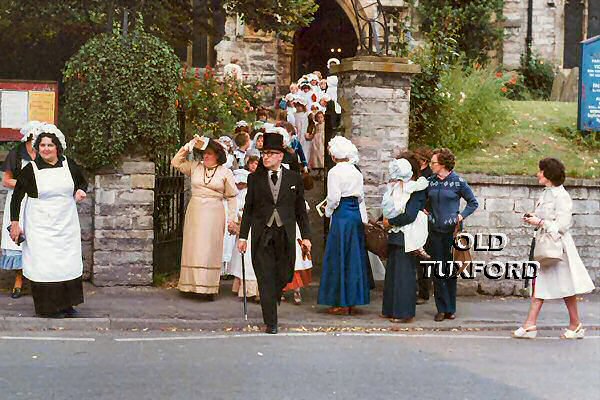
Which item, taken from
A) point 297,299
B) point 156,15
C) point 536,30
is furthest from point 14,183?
point 536,30

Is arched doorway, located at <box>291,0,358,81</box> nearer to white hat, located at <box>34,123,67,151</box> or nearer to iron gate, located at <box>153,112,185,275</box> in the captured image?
iron gate, located at <box>153,112,185,275</box>

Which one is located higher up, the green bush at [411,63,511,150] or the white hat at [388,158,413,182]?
the green bush at [411,63,511,150]

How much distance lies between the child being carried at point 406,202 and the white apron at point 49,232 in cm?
342

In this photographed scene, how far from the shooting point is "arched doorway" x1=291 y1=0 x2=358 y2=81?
108 ft

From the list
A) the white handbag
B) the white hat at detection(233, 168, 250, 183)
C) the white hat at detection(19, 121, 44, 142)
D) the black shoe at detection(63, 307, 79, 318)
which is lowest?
the black shoe at detection(63, 307, 79, 318)

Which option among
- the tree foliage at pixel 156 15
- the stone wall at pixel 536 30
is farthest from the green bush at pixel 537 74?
the tree foliage at pixel 156 15

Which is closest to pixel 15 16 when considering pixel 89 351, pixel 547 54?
pixel 89 351

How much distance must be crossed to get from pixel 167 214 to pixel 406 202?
3794 millimetres

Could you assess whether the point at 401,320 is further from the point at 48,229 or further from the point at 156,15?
the point at 156,15

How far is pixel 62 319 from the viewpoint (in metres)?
11.1

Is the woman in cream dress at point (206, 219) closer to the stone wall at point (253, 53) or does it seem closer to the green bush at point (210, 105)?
the green bush at point (210, 105)

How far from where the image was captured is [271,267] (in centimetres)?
1104

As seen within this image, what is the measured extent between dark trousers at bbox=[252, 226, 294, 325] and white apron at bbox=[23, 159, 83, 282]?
1969 mm

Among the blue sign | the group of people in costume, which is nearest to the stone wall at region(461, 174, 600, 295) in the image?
A: the group of people in costume
